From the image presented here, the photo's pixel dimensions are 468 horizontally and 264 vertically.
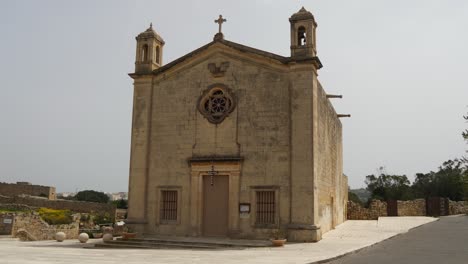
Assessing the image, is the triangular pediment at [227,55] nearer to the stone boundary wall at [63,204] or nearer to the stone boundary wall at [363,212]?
the stone boundary wall at [363,212]

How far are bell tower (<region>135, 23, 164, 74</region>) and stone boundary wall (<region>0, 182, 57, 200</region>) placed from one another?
141 feet

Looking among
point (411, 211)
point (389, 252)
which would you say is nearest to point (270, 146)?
point (389, 252)

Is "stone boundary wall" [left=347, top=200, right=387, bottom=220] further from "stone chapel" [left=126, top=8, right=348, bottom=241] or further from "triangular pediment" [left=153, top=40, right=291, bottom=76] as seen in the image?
"triangular pediment" [left=153, top=40, right=291, bottom=76]

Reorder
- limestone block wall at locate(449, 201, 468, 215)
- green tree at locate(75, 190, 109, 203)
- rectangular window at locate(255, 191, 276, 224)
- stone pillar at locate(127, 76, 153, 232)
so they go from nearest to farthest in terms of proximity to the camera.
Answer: rectangular window at locate(255, 191, 276, 224) < stone pillar at locate(127, 76, 153, 232) < limestone block wall at locate(449, 201, 468, 215) < green tree at locate(75, 190, 109, 203)

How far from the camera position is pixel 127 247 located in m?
16.9

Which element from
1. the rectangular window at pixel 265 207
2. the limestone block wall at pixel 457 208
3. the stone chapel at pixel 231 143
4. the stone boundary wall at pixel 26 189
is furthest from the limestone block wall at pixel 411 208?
the stone boundary wall at pixel 26 189

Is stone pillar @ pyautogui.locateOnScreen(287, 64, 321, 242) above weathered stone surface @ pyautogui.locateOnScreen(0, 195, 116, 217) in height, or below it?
above

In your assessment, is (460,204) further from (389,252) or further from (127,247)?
(127,247)

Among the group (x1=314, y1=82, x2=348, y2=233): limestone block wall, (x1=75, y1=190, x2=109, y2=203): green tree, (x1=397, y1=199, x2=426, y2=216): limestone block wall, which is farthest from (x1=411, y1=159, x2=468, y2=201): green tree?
(x1=75, y1=190, x2=109, y2=203): green tree

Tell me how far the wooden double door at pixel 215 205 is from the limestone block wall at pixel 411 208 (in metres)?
21.6

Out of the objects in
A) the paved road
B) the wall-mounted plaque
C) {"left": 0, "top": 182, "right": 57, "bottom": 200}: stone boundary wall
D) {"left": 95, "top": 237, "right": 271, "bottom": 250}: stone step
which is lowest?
{"left": 95, "top": 237, "right": 271, "bottom": 250}: stone step

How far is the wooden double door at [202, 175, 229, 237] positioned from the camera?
18.3 meters

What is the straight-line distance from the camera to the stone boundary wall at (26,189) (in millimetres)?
56781

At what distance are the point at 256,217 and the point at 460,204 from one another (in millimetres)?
27549
